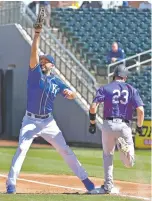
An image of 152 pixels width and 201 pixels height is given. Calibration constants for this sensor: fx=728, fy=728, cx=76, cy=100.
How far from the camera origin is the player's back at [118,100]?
32.8 feet

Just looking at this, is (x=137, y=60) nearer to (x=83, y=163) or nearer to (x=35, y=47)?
(x=83, y=163)

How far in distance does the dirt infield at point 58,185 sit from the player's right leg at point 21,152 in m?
0.58

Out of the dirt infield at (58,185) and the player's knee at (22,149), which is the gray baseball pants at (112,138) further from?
the player's knee at (22,149)

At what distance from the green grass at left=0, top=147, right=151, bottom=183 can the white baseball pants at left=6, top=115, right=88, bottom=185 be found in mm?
3464

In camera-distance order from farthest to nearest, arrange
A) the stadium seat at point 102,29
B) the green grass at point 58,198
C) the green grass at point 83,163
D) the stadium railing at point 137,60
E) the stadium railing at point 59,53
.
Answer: the stadium seat at point 102,29 → the stadium railing at point 137,60 → the stadium railing at point 59,53 → the green grass at point 83,163 → the green grass at point 58,198

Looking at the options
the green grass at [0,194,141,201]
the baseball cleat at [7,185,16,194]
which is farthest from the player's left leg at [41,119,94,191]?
the baseball cleat at [7,185,16,194]

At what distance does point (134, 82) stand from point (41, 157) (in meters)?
7.75

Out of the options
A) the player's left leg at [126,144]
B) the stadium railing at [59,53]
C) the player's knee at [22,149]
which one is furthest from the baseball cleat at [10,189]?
the stadium railing at [59,53]

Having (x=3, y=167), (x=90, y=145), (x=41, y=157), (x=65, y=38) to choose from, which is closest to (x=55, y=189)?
(x=3, y=167)

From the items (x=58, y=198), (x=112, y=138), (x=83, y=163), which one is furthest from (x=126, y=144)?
(x=83, y=163)

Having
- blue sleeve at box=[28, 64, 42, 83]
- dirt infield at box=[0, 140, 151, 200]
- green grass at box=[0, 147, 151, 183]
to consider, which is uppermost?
blue sleeve at box=[28, 64, 42, 83]

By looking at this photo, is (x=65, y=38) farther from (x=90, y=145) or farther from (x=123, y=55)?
(x=90, y=145)

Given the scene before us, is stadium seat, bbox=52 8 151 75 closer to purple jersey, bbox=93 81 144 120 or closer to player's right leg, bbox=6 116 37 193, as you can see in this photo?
purple jersey, bbox=93 81 144 120

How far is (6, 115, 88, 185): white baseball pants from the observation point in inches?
385
